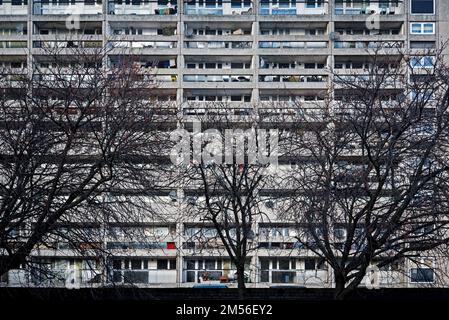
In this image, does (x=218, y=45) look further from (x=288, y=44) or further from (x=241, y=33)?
(x=288, y=44)

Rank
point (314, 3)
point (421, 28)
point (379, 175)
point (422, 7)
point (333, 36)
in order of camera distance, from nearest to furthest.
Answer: point (379, 175), point (333, 36), point (421, 28), point (422, 7), point (314, 3)

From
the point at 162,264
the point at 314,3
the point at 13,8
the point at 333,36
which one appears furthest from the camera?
the point at 314,3

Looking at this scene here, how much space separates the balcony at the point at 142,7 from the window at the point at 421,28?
692 inches

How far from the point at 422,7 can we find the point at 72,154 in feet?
145

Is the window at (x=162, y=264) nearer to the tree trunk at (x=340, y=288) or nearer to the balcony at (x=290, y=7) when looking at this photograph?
the balcony at (x=290, y=7)

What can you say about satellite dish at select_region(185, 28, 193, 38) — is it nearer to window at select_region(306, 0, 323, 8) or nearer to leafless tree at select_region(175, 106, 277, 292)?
window at select_region(306, 0, 323, 8)

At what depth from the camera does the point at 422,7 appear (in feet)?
193

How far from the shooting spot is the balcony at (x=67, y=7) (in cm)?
5812

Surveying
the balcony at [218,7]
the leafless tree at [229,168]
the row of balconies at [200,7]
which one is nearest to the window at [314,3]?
the row of balconies at [200,7]

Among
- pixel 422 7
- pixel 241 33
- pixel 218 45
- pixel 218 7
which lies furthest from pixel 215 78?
pixel 422 7

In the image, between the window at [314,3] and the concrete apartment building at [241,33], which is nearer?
the concrete apartment building at [241,33]
